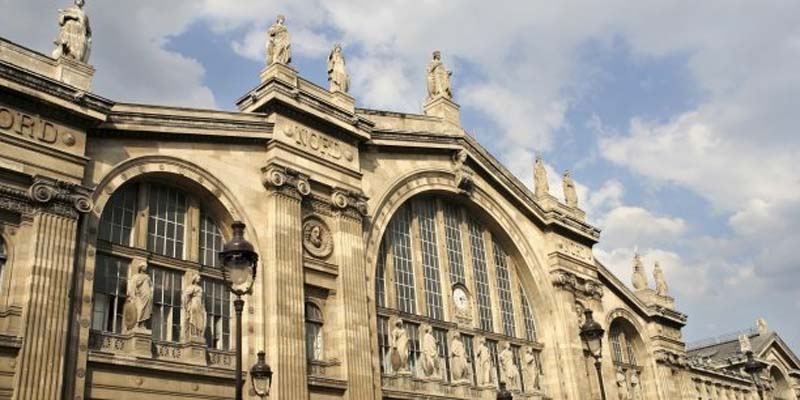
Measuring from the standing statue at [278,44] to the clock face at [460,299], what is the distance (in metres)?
12.3

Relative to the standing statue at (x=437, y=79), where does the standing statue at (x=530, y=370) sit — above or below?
below

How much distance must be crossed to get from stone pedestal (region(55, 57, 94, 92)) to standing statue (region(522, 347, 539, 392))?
894 inches

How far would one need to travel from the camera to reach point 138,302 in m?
23.5

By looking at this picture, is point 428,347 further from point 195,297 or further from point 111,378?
point 111,378

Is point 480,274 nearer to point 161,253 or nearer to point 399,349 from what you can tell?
point 399,349

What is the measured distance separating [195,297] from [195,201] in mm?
3414

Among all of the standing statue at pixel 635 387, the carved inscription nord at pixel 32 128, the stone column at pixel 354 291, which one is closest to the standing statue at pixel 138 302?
the carved inscription nord at pixel 32 128

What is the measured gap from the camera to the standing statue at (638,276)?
166 feet

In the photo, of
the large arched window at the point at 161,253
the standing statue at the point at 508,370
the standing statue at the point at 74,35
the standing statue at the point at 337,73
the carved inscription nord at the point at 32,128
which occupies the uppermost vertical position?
the standing statue at the point at 337,73

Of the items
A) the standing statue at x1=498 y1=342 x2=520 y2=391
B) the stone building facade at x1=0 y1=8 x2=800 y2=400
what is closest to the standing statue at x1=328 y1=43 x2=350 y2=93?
the stone building facade at x1=0 y1=8 x2=800 y2=400

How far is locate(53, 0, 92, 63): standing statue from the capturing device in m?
24.3

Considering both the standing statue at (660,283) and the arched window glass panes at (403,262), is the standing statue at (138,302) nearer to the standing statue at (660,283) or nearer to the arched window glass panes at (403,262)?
the arched window glass panes at (403,262)

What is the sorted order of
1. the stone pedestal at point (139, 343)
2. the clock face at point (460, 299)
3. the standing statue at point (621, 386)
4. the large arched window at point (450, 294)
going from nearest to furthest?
the stone pedestal at point (139, 343), the large arched window at point (450, 294), the clock face at point (460, 299), the standing statue at point (621, 386)

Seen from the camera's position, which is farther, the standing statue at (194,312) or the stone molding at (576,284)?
the stone molding at (576,284)
